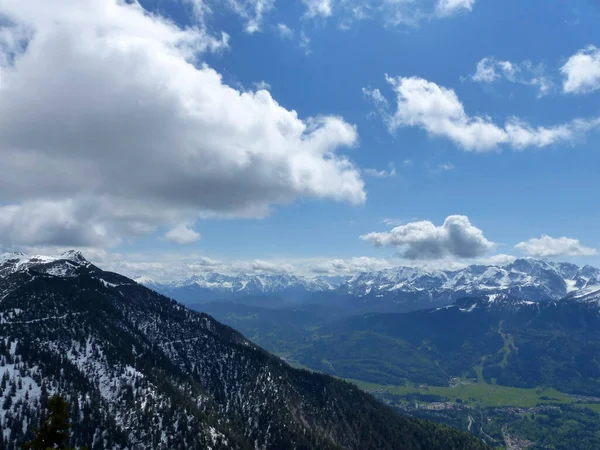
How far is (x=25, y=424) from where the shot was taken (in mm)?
198000

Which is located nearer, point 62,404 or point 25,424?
point 62,404

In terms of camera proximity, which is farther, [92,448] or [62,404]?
[92,448]

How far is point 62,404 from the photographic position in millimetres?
54281

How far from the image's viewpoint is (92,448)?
646ft

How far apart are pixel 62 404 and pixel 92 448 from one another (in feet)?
587

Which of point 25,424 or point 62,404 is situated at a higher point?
point 62,404

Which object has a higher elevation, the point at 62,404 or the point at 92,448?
the point at 62,404

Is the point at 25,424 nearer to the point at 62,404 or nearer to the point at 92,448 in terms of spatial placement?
the point at 92,448

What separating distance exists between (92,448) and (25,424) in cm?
3490

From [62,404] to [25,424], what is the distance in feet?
625

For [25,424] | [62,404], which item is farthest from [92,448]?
[62,404]
